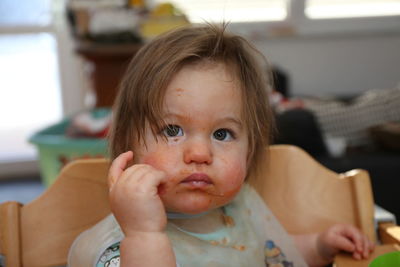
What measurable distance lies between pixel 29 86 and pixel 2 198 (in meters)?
0.71

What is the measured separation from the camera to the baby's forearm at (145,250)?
54cm

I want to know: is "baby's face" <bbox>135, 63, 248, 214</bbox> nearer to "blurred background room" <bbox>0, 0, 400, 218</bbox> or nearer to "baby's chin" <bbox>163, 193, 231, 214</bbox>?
"baby's chin" <bbox>163, 193, 231, 214</bbox>

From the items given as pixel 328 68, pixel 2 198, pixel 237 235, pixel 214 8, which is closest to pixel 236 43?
pixel 237 235

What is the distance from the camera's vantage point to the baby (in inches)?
21.9

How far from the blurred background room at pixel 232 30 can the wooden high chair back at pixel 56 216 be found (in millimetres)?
789

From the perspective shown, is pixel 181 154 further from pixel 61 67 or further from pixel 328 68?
pixel 328 68

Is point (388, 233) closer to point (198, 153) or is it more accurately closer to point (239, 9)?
point (198, 153)

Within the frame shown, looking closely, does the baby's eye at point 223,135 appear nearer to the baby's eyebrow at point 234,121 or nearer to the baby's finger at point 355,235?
the baby's eyebrow at point 234,121

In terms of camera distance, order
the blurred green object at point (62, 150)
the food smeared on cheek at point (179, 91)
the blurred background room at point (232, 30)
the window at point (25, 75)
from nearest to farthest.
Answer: the food smeared on cheek at point (179, 91) < the blurred green object at point (62, 150) < the blurred background room at point (232, 30) < the window at point (25, 75)

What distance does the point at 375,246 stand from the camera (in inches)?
29.8

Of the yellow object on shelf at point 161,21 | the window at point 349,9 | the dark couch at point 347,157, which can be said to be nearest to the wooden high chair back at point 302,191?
the dark couch at point 347,157

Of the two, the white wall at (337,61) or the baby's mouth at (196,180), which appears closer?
the baby's mouth at (196,180)

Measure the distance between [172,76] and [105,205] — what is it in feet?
0.84

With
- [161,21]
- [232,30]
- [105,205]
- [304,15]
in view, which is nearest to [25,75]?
[161,21]
